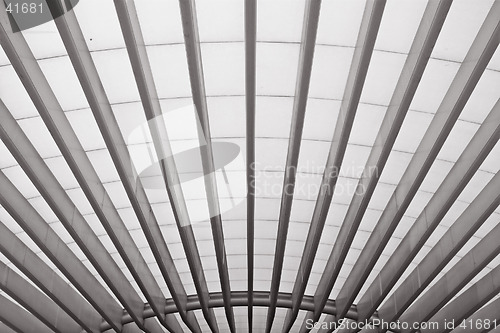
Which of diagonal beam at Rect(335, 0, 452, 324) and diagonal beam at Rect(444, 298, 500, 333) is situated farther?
diagonal beam at Rect(444, 298, 500, 333)

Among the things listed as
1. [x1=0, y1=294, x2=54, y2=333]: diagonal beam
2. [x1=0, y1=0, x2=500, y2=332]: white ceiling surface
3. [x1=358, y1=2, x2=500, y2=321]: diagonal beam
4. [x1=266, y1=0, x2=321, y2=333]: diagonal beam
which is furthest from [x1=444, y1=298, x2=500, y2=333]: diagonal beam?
[x1=0, y1=294, x2=54, y2=333]: diagonal beam

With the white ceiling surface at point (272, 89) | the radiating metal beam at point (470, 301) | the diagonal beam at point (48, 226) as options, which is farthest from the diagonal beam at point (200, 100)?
the radiating metal beam at point (470, 301)

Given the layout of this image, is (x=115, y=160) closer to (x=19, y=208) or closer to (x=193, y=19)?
(x=19, y=208)

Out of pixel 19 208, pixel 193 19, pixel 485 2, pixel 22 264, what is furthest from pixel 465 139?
pixel 22 264

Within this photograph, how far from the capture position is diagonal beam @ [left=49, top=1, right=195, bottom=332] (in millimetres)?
10109

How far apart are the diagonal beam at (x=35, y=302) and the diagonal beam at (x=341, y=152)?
30.0ft

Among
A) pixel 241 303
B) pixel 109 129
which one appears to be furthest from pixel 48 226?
pixel 241 303

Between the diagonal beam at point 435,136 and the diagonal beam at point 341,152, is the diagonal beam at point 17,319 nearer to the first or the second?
the diagonal beam at point 341,152

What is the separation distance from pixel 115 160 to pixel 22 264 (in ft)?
20.0

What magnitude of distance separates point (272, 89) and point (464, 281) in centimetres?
1014

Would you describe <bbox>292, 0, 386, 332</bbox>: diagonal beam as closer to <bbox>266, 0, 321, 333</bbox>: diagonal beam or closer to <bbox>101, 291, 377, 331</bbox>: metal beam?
<bbox>101, 291, 377, 331</bbox>: metal beam

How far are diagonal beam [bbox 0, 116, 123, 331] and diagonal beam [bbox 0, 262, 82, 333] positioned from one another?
5.88ft

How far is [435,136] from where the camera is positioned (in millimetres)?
13164

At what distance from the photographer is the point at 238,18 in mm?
11727
